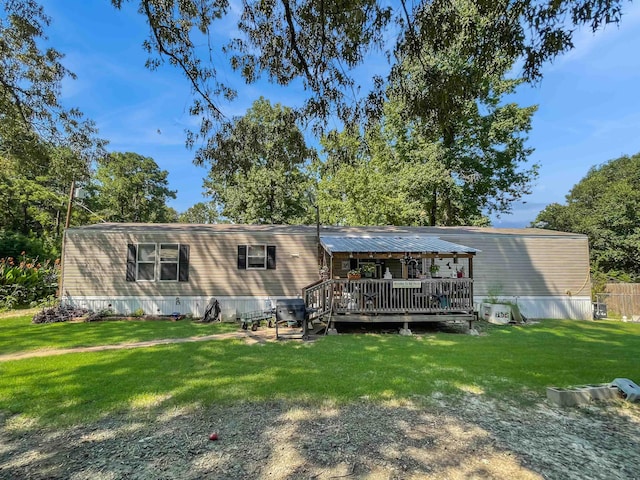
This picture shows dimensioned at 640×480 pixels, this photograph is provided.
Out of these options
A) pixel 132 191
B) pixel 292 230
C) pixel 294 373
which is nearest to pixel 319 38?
pixel 294 373

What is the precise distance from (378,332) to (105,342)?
6748 mm

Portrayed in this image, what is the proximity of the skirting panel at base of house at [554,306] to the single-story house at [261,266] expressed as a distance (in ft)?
0.12

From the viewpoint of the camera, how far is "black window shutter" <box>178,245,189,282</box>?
12.1 meters

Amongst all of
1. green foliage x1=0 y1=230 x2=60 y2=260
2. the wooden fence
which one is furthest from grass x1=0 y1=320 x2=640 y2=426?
green foliage x1=0 y1=230 x2=60 y2=260

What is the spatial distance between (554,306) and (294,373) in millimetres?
11782

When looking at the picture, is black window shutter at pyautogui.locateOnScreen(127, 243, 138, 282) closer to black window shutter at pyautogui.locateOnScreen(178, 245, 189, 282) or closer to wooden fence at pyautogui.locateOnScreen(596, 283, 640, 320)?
black window shutter at pyautogui.locateOnScreen(178, 245, 189, 282)

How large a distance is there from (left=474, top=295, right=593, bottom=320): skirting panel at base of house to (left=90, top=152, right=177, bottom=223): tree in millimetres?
29059

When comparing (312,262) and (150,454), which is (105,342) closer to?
(150,454)

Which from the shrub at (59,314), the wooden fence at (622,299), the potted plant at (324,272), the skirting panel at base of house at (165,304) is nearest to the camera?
the shrub at (59,314)

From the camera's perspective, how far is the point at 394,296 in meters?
9.97

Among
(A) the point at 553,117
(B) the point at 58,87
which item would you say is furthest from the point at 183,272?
(A) the point at 553,117

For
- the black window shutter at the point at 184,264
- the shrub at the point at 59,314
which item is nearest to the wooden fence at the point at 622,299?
the black window shutter at the point at 184,264

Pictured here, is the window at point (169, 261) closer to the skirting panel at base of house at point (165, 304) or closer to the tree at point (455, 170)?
the skirting panel at base of house at point (165, 304)

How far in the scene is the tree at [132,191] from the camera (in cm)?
2986
